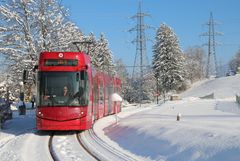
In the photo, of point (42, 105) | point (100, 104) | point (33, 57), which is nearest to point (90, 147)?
point (42, 105)

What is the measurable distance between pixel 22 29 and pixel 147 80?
62086mm

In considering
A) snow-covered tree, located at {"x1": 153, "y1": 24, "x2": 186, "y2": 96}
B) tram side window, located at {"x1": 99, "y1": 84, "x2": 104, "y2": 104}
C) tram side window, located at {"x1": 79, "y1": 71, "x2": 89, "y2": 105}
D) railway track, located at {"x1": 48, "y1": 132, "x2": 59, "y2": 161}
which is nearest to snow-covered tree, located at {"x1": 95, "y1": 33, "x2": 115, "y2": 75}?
snow-covered tree, located at {"x1": 153, "y1": 24, "x2": 186, "y2": 96}

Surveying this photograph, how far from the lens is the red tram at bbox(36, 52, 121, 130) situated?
18.7 meters

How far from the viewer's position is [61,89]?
18984 mm

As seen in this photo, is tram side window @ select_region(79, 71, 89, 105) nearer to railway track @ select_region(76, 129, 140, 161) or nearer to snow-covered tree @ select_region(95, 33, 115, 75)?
railway track @ select_region(76, 129, 140, 161)

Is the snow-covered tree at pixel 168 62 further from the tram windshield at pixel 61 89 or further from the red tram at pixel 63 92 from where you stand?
the tram windshield at pixel 61 89

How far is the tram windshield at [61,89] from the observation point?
1886 centimetres

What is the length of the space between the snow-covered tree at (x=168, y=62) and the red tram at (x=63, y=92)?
68.7 metres

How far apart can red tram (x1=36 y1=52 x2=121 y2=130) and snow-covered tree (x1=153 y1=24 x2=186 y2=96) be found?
226 feet

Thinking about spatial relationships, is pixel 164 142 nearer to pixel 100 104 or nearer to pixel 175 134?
pixel 175 134

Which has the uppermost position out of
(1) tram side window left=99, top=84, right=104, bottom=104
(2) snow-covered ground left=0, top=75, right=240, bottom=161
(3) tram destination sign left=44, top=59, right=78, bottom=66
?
(3) tram destination sign left=44, top=59, right=78, bottom=66

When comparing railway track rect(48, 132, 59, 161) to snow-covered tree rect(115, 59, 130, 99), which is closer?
railway track rect(48, 132, 59, 161)

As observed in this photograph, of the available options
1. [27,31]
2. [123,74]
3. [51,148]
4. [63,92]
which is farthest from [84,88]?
[123,74]

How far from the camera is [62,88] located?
1900cm
